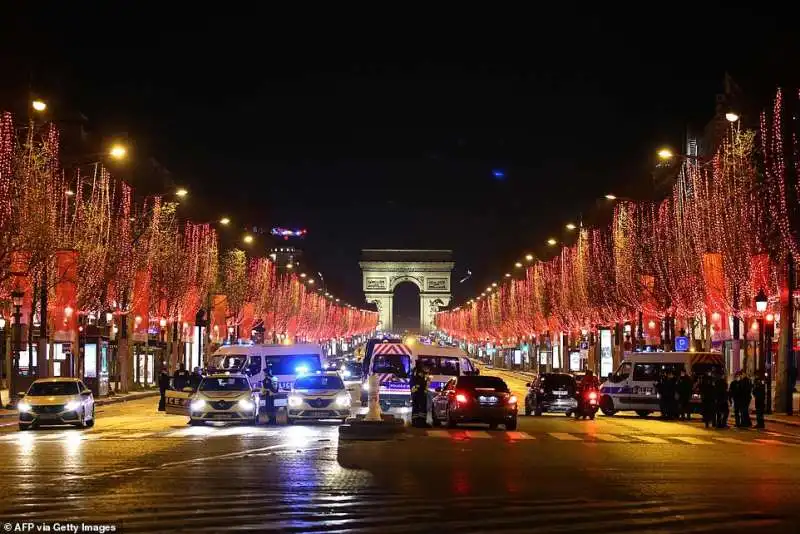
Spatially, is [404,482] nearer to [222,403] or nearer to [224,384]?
[222,403]

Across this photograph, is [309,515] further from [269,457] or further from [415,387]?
[415,387]

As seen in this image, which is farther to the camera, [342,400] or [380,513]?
[342,400]

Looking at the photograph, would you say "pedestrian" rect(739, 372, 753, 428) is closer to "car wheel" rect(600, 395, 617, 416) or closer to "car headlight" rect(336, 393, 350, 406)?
"car wheel" rect(600, 395, 617, 416)

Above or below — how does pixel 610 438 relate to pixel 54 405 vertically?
below

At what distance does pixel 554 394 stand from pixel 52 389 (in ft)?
59.2

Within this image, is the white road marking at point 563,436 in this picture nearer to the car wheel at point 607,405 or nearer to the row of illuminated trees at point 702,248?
the row of illuminated trees at point 702,248

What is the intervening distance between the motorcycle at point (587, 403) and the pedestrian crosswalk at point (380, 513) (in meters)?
27.7

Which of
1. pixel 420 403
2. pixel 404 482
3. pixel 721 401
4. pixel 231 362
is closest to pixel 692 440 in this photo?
pixel 721 401

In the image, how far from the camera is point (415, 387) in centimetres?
3909

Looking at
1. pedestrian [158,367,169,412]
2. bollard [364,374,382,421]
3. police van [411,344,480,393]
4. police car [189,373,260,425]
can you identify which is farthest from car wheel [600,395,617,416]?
bollard [364,374,382,421]

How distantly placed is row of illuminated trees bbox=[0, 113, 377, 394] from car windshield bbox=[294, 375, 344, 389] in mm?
12918

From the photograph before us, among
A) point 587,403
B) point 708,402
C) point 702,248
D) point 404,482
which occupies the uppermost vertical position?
point 702,248

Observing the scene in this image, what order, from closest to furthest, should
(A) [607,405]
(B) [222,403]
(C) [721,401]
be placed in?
(B) [222,403]
(C) [721,401]
(A) [607,405]

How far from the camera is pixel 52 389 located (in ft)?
126
